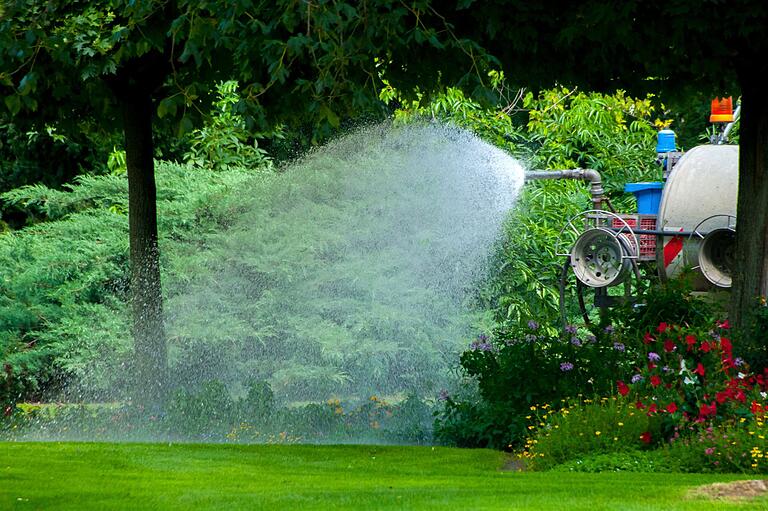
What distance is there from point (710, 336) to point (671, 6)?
232cm

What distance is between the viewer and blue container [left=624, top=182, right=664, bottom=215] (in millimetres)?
12453

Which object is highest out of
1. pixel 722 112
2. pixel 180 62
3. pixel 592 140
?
pixel 592 140

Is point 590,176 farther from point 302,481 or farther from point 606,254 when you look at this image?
point 302,481

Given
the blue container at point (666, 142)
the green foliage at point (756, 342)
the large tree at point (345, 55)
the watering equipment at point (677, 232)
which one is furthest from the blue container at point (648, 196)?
the green foliage at point (756, 342)

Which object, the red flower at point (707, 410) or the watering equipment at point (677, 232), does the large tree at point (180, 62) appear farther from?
the watering equipment at point (677, 232)

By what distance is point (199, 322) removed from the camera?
1232cm

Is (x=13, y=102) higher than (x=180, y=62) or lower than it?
lower

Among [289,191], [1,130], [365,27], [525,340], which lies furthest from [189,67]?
[1,130]

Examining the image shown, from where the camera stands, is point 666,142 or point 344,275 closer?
point 344,275

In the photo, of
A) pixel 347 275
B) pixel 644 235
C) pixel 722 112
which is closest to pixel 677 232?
pixel 644 235

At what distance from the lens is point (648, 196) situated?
41.2ft

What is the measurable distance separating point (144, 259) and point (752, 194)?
16.8ft

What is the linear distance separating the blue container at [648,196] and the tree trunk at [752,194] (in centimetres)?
354

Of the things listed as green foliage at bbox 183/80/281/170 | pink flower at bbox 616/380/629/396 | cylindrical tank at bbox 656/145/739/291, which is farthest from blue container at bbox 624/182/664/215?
green foliage at bbox 183/80/281/170
